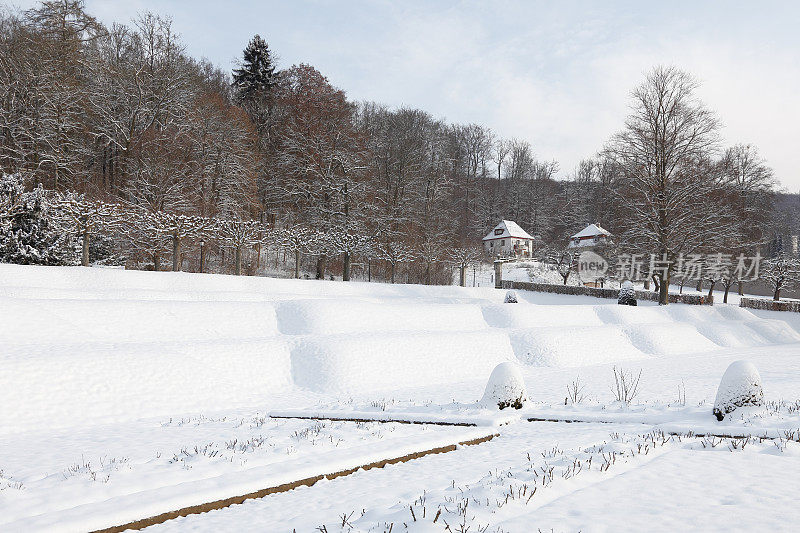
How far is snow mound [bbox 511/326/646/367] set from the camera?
61.2 ft

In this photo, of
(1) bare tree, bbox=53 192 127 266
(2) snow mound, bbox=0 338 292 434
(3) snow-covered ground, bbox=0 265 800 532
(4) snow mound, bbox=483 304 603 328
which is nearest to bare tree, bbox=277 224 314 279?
(3) snow-covered ground, bbox=0 265 800 532

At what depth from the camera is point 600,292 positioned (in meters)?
37.3

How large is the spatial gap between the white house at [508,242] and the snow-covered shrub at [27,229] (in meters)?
43.3

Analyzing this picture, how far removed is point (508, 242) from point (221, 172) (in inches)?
1397

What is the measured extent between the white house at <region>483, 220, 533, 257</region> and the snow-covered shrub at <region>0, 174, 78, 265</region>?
43256 mm

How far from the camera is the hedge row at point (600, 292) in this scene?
35.9 meters

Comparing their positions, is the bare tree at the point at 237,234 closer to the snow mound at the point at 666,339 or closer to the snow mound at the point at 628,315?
the snow mound at the point at 628,315

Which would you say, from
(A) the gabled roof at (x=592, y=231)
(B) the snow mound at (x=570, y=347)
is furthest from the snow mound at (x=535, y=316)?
(A) the gabled roof at (x=592, y=231)

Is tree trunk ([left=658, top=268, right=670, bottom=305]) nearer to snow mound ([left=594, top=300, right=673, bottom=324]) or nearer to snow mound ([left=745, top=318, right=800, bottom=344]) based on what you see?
snow mound ([left=594, top=300, right=673, bottom=324])

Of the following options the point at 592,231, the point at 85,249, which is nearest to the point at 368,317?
the point at 85,249

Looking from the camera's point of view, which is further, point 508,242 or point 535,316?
point 508,242

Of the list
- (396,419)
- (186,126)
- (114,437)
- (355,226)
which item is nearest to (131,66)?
(186,126)

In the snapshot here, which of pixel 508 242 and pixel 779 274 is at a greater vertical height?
pixel 508 242

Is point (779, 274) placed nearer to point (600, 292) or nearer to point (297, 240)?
point (600, 292)
